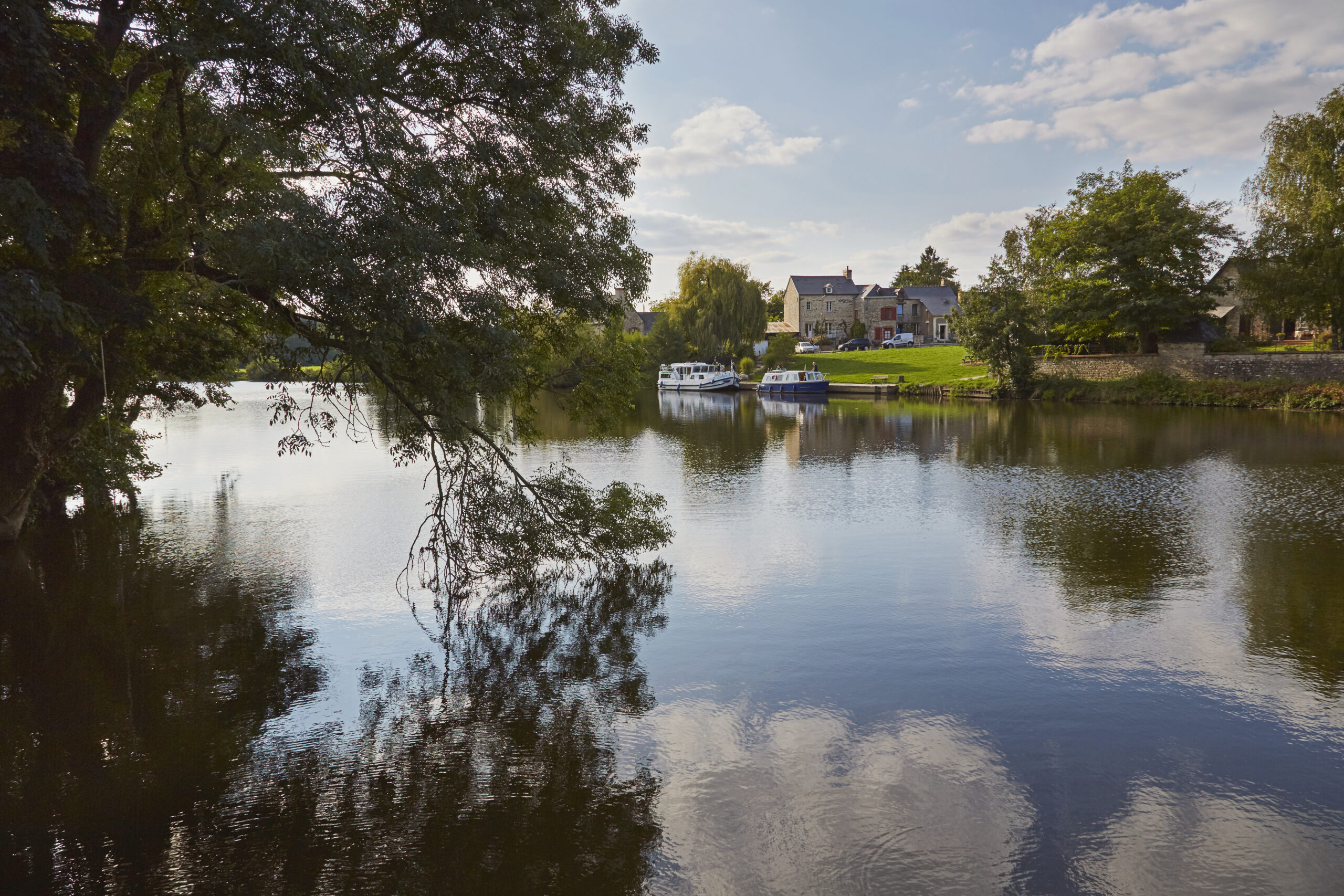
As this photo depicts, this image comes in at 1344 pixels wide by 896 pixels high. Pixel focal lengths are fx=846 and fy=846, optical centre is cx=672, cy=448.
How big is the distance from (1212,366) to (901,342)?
41.6 metres

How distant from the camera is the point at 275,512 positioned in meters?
18.2

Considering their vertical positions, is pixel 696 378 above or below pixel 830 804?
above

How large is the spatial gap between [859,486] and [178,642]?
15.7m

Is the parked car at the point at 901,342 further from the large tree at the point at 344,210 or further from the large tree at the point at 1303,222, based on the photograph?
the large tree at the point at 344,210

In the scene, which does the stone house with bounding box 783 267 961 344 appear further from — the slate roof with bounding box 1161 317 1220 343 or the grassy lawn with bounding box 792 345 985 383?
the slate roof with bounding box 1161 317 1220 343

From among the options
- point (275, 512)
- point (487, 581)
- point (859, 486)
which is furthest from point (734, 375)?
point (487, 581)

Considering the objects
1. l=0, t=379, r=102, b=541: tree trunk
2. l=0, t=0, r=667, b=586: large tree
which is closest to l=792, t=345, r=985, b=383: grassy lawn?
l=0, t=0, r=667, b=586: large tree

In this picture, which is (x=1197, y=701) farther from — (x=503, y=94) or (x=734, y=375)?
(x=734, y=375)

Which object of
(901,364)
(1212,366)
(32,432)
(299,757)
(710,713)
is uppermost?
(901,364)

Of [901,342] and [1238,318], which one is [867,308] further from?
[1238,318]

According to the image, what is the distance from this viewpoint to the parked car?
7969cm

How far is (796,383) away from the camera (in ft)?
189

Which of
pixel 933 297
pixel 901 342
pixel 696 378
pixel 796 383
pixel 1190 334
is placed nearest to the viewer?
pixel 1190 334

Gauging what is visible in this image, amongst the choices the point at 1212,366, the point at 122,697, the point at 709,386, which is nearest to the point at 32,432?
the point at 122,697
